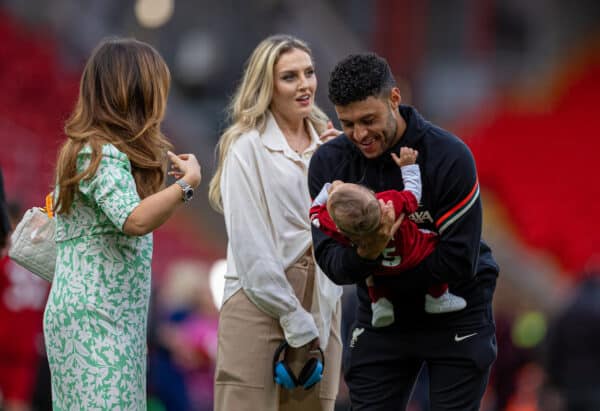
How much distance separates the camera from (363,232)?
15.0 ft

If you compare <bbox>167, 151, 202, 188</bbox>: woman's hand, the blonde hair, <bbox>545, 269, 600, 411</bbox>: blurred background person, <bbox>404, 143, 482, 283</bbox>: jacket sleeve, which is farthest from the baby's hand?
<bbox>545, 269, 600, 411</bbox>: blurred background person

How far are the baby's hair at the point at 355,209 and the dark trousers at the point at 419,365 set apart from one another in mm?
625

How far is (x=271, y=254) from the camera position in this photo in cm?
552

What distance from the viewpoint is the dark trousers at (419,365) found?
4898mm

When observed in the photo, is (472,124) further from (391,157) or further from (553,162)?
(391,157)

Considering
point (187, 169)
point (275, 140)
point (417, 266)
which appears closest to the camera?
point (417, 266)

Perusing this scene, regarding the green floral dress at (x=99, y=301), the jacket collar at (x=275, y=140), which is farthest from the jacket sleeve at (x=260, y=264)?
the green floral dress at (x=99, y=301)

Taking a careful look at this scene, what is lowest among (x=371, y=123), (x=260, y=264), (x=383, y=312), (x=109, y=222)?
(x=383, y=312)

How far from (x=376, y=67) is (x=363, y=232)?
2.30ft

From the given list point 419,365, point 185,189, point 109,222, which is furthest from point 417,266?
point 109,222

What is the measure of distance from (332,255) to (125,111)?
3.34ft

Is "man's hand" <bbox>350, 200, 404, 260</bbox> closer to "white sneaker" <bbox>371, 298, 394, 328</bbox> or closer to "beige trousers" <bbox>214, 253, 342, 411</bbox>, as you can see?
"white sneaker" <bbox>371, 298, 394, 328</bbox>

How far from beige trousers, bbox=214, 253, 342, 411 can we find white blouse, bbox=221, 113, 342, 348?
0.05m

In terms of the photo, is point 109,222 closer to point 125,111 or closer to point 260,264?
point 125,111
